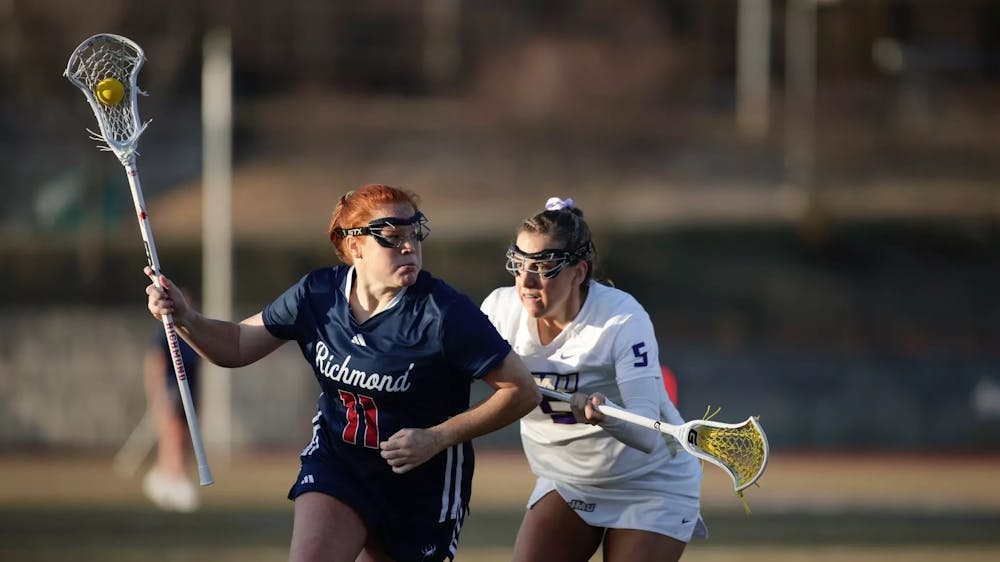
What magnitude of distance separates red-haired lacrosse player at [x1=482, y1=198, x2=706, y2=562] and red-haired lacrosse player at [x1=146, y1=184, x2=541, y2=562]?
466 millimetres

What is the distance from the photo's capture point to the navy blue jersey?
179 inches

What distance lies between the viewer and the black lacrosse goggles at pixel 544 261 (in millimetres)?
5043

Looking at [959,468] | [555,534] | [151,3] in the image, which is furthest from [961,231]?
[555,534]

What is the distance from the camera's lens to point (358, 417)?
15.4 feet

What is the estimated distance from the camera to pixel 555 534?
5.26 m

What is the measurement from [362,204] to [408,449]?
0.81 m

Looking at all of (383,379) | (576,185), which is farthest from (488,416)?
(576,185)

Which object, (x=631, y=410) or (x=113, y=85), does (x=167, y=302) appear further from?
(x=631, y=410)

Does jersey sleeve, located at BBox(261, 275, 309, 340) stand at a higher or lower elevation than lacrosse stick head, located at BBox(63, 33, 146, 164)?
lower

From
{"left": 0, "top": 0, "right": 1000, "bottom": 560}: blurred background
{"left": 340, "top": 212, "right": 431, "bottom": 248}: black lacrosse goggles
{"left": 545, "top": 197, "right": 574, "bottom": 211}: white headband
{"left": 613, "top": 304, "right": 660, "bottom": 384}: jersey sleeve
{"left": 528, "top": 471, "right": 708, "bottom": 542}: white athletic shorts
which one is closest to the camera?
{"left": 340, "top": 212, "right": 431, "bottom": 248}: black lacrosse goggles

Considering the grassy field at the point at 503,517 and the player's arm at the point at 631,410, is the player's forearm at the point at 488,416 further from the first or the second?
the grassy field at the point at 503,517

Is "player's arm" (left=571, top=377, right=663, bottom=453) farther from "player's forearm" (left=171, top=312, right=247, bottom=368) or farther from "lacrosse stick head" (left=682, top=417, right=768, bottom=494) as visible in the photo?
"player's forearm" (left=171, top=312, right=247, bottom=368)

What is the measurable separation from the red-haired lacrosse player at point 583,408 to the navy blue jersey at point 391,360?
0.48 metres

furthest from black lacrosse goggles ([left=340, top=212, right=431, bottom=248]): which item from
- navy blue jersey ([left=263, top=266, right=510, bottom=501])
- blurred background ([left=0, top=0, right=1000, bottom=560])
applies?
blurred background ([left=0, top=0, right=1000, bottom=560])
